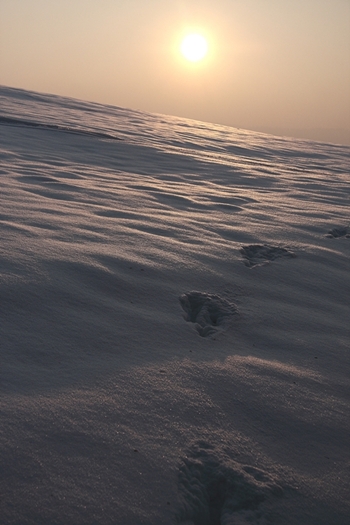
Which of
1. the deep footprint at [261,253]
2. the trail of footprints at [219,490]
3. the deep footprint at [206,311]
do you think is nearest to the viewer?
the trail of footprints at [219,490]

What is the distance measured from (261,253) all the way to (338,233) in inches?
33.5

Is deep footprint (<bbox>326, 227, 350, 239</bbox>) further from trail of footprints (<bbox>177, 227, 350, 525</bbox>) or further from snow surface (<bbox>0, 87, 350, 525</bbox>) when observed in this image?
trail of footprints (<bbox>177, 227, 350, 525</bbox>)

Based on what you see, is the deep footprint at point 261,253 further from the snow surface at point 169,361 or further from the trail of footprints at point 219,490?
the trail of footprints at point 219,490

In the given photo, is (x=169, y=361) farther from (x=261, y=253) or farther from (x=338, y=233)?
(x=338, y=233)

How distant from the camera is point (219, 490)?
53.7 inches

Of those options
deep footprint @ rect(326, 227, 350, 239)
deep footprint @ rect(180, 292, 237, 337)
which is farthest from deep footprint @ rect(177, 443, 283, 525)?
deep footprint @ rect(326, 227, 350, 239)

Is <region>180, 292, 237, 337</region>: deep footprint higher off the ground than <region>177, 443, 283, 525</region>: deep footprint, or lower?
higher

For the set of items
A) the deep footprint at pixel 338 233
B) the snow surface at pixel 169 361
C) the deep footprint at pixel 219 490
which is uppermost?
the deep footprint at pixel 338 233

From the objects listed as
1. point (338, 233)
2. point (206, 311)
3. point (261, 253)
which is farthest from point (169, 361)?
point (338, 233)

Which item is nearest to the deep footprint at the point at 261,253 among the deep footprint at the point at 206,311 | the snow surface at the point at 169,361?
the snow surface at the point at 169,361

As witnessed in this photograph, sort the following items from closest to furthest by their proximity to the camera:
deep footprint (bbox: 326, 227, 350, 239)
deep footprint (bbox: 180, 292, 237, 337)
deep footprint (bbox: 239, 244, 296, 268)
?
deep footprint (bbox: 180, 292, 237, 337) → deep footprint (bbox: 239, 244, 296, 268) → deep footprint (bbox: 326, 227, 350, 239)

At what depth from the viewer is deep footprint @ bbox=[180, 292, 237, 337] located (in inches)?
84.0

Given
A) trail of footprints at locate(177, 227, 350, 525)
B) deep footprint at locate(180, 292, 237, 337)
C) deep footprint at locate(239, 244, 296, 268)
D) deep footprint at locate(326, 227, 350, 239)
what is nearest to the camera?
trail of footprints at locate(177, 227, 350, 525)

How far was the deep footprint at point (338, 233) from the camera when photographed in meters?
3.52
